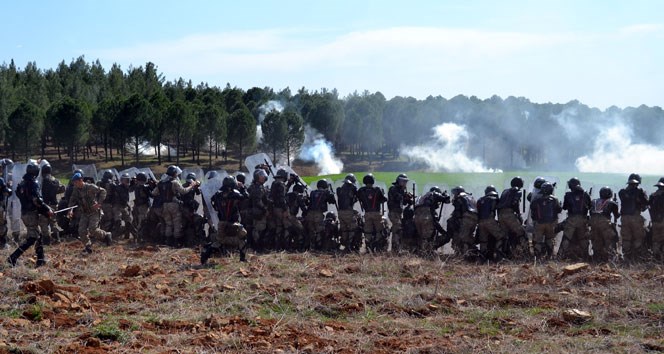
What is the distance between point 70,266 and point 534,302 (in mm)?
7316

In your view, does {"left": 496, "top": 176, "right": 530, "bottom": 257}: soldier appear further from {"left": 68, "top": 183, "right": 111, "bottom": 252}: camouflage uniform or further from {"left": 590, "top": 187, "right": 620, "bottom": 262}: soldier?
{"left": 68, "top": 183, "right": 111, "bottom": 252}: camouflage uniform

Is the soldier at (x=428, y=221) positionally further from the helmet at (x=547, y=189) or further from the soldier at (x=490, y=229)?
the helmet at (x=547, y=189)

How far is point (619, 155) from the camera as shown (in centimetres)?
5425

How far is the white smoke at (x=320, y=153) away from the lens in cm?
5844

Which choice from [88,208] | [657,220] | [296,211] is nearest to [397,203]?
[296,211]

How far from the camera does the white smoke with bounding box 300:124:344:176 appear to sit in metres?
58.4

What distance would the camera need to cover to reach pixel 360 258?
1456 cm

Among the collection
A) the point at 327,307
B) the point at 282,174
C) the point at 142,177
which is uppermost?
the point at 282,174

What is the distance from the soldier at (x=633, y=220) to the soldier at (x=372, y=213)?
439cm

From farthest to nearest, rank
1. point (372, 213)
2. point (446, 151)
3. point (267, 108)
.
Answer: point (267, 108), point (446, 151), point (372, 213)

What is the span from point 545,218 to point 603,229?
3.41 ft

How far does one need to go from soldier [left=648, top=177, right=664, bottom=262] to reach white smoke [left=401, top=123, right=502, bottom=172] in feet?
145

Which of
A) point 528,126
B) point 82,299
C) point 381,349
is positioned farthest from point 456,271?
point 528,126

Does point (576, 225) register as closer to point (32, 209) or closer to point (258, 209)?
point (258, 209)
